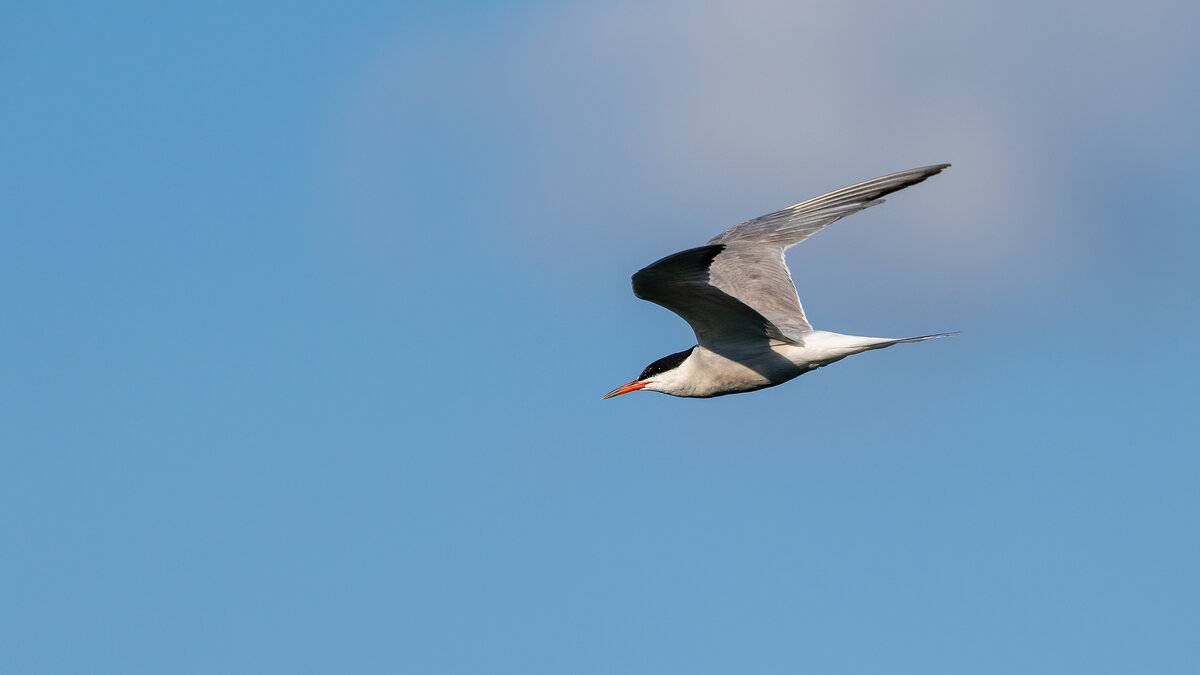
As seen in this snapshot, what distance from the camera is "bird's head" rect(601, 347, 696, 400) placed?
13945 mm

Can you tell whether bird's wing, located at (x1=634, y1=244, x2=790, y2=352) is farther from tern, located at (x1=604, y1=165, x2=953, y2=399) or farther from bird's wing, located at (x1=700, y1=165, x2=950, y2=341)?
bird's wing, located at (x1=700, y1=165, x2=950, y2=341)

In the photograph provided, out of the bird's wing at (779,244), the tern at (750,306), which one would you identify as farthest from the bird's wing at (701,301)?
the bird's wing at (779,244)

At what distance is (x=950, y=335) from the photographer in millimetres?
11477

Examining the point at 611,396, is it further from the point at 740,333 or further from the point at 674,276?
the point at 674,276

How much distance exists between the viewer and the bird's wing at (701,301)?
1118cm

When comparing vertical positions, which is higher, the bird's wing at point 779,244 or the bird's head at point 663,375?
the bird's wing at point 779,244

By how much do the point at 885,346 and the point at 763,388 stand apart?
1.85 m

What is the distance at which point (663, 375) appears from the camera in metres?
14.2

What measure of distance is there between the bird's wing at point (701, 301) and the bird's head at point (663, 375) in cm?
47

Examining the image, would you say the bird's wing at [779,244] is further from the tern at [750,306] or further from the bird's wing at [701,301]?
the bird's wing at [701,301]

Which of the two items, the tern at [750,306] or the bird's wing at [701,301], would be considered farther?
the tern at [750,306]

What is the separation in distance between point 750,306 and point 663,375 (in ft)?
5.57

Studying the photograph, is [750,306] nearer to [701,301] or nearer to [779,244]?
[701,301]

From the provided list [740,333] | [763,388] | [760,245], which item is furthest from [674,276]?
[760,245]
